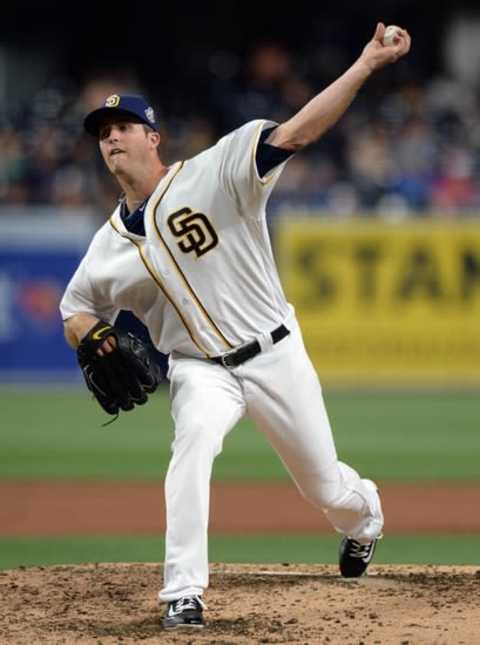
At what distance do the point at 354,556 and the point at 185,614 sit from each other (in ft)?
4.01

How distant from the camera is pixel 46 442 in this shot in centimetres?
1137

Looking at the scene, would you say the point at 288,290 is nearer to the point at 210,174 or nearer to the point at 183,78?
the point at 183,78

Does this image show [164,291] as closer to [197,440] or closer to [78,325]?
[78,325]

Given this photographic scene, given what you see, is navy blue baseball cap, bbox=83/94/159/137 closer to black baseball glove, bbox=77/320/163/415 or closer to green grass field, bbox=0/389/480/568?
black baseball glove, bbox=77/320/163/415

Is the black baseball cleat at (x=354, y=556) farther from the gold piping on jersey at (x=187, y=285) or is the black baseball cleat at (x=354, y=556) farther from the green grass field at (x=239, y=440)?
the green grass field at (x=239, y=440)

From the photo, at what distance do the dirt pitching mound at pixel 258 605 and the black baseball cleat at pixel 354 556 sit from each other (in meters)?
0.07

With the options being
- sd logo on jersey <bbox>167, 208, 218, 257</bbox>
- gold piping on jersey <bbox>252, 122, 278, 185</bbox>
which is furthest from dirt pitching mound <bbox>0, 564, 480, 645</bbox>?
gold piping on jersey <bbox>252, 122, 278, 185</bbox>

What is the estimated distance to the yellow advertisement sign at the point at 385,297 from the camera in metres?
15.3

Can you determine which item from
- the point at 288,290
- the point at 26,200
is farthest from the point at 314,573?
the point at 26,200

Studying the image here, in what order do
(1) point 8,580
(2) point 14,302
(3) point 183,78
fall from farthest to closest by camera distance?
(3) point 183,78, (2) point 14,302, (1) point 8,580

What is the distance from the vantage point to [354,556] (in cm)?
597

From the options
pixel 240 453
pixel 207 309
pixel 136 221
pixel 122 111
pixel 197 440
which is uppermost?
pixel 240 453

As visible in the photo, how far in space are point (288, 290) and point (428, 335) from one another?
1.60m

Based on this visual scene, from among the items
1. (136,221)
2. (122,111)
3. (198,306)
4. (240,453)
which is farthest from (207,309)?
(240,453)
